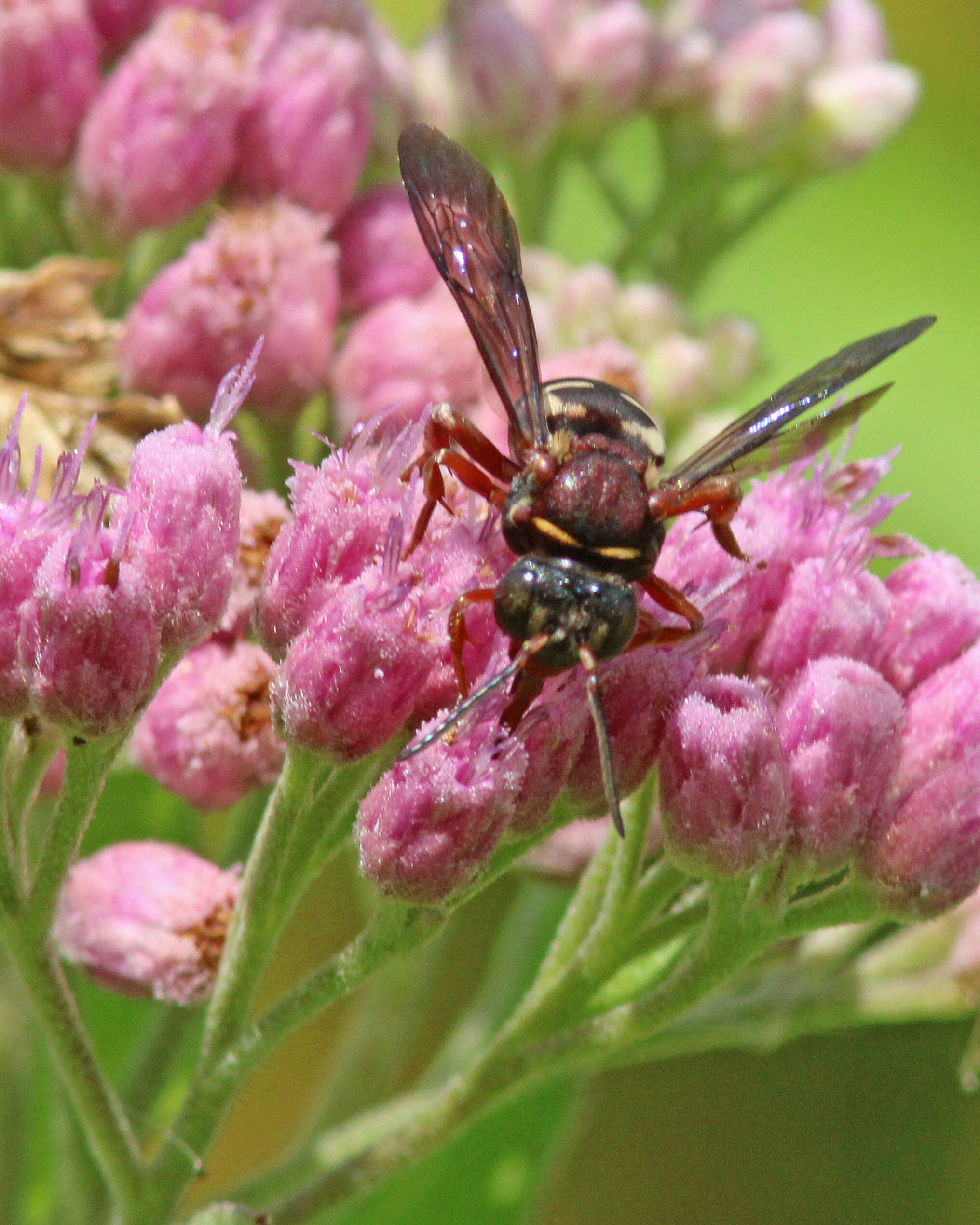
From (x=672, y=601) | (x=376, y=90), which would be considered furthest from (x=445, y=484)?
(x=376, y=90)

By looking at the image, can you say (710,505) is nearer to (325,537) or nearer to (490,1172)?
(325,537)

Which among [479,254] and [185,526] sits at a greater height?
[479,254]

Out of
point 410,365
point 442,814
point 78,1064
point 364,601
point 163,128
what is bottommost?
point 78,1064

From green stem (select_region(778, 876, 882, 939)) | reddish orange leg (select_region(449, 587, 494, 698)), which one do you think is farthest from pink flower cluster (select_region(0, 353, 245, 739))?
green stem (select_region(778, 876, 882, 939))

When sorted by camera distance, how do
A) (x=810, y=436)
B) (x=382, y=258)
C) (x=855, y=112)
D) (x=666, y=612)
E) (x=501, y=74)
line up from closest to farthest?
(x=666, y=612) < (x=810, y=436) < (x=382, y=258) < (x=501, y=74) < (x=855, y=112)

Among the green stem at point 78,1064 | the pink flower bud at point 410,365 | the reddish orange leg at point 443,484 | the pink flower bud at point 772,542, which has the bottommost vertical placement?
the green stem at point 78,1064

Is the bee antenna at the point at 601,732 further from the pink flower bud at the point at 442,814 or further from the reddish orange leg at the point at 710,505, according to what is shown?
the reddish orange leg at the point at 710,505

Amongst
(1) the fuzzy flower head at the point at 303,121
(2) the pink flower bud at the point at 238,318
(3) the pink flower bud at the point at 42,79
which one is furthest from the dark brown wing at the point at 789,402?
(3) the pink flower bud at the point at 42,79

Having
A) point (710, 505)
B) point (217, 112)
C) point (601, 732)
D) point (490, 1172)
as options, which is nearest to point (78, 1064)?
point (601, 732)
